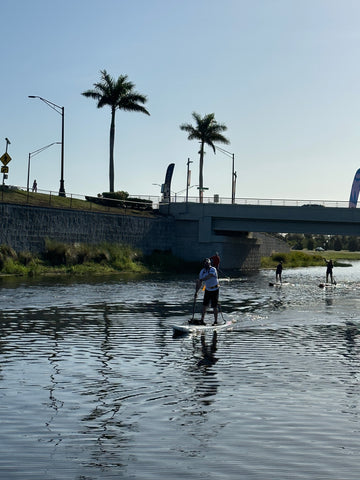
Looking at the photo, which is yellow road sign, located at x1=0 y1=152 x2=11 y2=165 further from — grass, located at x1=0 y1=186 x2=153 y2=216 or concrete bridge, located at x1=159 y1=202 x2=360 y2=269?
concrete bridge, located at x1=159 y1=202 x2=360 y2=269

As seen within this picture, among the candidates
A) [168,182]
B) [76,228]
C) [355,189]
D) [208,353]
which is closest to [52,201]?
[76,228]

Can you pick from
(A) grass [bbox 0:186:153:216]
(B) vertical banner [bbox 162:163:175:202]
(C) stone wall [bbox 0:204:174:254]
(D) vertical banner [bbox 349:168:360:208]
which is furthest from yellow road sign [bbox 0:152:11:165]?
(D) vertical banner [bbox 349:168:360:208]

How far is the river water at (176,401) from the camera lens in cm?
866

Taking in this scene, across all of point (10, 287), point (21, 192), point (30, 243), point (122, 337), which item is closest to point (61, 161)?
point (21, 192)

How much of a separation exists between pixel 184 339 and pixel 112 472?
11917 mm

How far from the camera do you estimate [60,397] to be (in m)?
12.0

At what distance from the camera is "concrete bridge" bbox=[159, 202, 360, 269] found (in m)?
75.9

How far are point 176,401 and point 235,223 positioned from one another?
69.7 m

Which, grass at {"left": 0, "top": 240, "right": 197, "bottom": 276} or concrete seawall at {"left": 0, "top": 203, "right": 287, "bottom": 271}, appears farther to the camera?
concrete seawall at {"left": 0, "top": 203, "right": 287, "bottom": 271}

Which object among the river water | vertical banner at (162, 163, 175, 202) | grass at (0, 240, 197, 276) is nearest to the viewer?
the river water

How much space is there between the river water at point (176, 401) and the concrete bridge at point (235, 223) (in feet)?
173

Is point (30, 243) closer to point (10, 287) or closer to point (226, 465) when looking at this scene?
point (10, 287)

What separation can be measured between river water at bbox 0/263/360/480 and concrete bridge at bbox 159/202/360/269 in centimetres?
5268

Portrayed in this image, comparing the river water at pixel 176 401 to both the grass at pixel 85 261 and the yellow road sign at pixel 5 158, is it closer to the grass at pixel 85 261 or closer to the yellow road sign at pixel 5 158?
the grass at pixel 85 261
